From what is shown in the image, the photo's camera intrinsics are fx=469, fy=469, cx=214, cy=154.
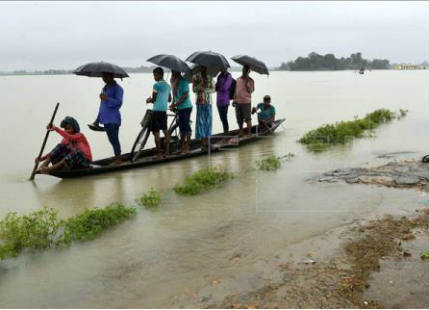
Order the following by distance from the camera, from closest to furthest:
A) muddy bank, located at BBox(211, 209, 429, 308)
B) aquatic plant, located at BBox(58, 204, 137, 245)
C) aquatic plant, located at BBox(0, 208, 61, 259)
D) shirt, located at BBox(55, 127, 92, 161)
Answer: muddy bank, located at BBox(211, 209, 429, 308)
aquatic plant, located at BBox(0, 208, 61, 259)
aquatic plant, located at BBox(58, 204, 137, 245)
shirt, located at BBox(55, 127, 92, 161)

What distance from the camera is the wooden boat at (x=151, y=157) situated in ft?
23.6

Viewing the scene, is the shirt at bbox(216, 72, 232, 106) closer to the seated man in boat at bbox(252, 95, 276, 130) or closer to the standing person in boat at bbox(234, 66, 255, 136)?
the standing person in boat at bbox(234, 66, 255, 136)

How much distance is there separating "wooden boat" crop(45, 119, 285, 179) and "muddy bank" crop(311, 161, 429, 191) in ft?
8.60

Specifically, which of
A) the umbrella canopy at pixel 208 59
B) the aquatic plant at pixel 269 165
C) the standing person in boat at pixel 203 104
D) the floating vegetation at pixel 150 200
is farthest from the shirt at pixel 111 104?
the aquatic plant at pixel 269 165

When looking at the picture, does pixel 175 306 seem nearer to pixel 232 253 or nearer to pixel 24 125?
pixel 232 253

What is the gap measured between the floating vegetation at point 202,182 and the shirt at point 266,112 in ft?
14.6

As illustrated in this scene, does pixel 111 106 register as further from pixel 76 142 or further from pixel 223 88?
pixel 223 88

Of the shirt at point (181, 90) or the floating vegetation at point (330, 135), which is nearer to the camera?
the shirt at point (181, 90)

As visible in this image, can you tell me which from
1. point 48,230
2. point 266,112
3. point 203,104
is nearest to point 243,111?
point 266,112

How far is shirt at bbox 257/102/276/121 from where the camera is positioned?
11.2 meters

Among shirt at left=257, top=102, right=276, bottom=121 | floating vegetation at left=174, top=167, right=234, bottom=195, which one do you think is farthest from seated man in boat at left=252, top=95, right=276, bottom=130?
floating vegetation at left=174, top=167, right=234, bottom=195

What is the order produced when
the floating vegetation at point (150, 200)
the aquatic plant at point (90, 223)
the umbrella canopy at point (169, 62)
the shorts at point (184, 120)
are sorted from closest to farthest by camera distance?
1. the aquatic plant at point (90, 223)
2. the floating vegetation at point (150, 200)
3. the umbrella canopy at point (169, 62)
4. the shorts at point (184, 120)

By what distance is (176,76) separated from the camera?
813cm

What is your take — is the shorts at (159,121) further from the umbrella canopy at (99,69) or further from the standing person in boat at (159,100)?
the umbrella canopy at (99,69)
